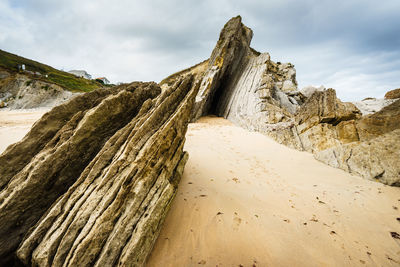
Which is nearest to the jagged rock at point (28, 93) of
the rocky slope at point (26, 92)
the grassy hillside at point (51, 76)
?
the rocky slope at point (26, 92)

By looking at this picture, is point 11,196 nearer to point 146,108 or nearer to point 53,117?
point 53,117

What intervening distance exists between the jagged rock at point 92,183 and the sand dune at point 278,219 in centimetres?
80

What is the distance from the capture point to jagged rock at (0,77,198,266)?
8.68ft

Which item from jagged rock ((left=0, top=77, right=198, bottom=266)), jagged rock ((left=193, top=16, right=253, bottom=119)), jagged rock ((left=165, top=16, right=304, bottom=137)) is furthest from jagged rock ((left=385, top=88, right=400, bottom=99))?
jagged rock ((left=0, top=77, right=198, bottom=266))

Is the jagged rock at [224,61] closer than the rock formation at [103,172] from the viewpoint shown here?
No

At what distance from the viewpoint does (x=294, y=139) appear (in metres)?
9.91

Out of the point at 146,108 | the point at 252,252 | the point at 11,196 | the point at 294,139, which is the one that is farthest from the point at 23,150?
the point at 294,139

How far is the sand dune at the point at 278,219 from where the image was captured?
3.14 m

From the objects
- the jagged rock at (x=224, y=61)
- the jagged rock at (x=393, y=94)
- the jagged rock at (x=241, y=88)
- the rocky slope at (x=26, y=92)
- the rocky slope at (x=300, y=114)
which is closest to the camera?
the rocky slope at (x=300, y=114)

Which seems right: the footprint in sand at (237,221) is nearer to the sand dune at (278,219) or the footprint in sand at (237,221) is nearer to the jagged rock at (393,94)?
the sand dune at (278,219)

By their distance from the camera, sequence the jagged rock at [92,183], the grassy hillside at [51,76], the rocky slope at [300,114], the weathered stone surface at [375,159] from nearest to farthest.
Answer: the jagged rock at [92,183] → the weathered stone surface at [375,159] → the rocky slope at [300,114] → the grassy hillside at [51,76]

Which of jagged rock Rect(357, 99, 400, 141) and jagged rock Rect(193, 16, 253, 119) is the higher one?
jagged rock Rect(193, 16, 253, 119)

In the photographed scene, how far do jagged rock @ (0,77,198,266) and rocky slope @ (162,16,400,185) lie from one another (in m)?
2.85

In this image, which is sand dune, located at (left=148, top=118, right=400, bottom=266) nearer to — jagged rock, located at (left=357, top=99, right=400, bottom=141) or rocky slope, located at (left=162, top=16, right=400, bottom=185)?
rocky slope, located at (left=162, top=16, right=400, bottom=185)
